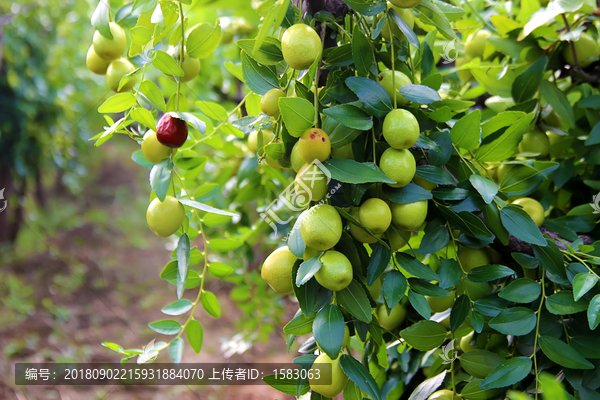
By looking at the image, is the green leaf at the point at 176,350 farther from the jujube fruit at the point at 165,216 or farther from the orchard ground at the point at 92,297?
the orchard ground at the point at 92,297

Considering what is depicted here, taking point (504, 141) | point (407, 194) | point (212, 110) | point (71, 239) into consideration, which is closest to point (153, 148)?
point (212, 110)

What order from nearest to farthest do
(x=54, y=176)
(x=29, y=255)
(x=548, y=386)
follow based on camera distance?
(x=548, y=386)
(x=29, y=255)
(x=54, y=176)

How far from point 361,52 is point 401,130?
0.08 meters

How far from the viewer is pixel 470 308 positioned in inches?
15.3

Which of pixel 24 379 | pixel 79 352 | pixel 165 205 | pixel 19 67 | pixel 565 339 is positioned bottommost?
pixel 79 352

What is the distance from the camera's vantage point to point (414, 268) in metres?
0.36

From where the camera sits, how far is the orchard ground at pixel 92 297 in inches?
52.9

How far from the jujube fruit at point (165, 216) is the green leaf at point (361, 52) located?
197 millimetres

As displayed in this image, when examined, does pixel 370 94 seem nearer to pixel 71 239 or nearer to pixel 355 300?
pixel 355 300

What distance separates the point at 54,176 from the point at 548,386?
10.6 ft

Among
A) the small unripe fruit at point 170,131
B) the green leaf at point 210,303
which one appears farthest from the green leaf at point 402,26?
the green leaf at point 210,303

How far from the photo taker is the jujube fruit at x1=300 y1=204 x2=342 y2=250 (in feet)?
0.98

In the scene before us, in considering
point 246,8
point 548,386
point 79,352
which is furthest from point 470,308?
point 79,352

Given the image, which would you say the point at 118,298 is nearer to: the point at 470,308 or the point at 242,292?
the point at 242,292
